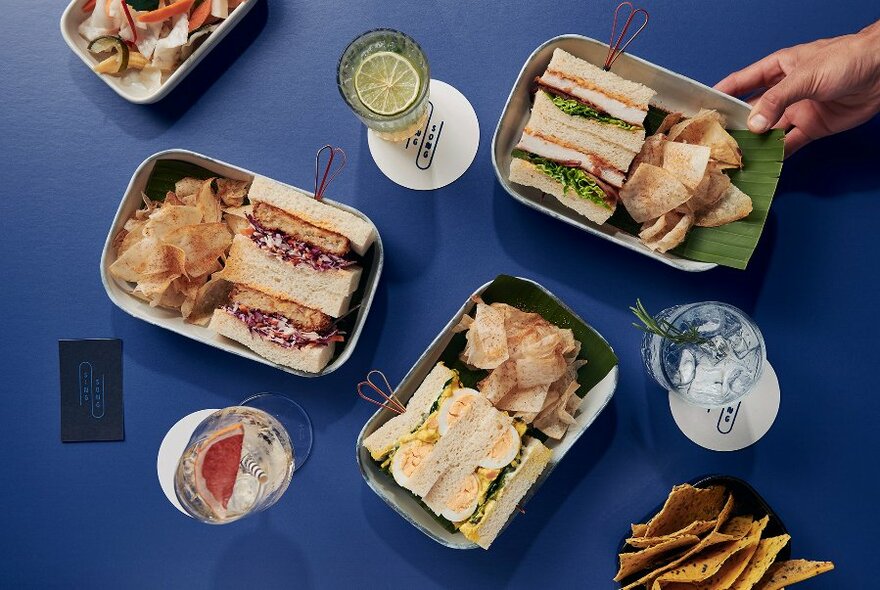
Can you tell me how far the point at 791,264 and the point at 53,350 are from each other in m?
2.84

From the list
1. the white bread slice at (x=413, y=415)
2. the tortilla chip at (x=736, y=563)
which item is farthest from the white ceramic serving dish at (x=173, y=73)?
the tortilla chip at (x=736, y=563)

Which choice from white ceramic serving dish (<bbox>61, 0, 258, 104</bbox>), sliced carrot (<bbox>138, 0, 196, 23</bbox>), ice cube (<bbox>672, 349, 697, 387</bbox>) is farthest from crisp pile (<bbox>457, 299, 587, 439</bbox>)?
sliced carrot (<bbox>138, 0, 196, 23</bbox>)

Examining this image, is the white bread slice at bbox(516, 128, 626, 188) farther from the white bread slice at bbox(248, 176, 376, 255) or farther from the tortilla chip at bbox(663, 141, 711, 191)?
the white bread slice at bbox(248, 176, 376, 255)

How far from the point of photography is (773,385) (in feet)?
8.64

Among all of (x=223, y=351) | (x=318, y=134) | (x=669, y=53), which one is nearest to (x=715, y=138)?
(x=669, y=53)

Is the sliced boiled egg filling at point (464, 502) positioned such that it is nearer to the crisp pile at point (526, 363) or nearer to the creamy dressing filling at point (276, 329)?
the crisp pile at point (526, 363)

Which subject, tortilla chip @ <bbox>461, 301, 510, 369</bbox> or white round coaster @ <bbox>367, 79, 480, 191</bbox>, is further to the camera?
white round coaster @ <bbox>367, 79, 480, 191</bbox>

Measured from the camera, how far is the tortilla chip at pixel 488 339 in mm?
2381

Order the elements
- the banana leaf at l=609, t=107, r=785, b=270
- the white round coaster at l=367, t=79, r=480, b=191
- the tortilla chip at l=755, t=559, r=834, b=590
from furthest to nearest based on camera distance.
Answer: the white round coaster at l=367, t=79, r=480, b=191
the banana leaf at l=609, t=107, r=785, b=270
the tortilla chip at l=755, t=559, r=834, b=590

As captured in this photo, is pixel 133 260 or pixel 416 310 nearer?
pixel 133 260

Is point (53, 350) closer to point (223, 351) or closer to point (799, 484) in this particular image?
point (223, 351)

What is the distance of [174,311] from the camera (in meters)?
2.55

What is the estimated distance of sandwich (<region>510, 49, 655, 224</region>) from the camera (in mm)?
2465

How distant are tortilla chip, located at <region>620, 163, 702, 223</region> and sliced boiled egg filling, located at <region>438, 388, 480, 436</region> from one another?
2.83ft
